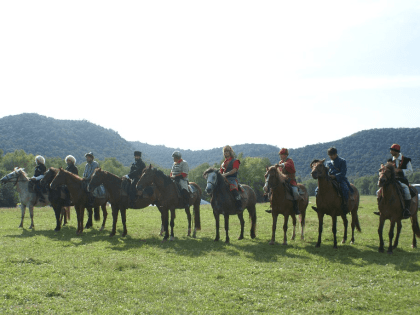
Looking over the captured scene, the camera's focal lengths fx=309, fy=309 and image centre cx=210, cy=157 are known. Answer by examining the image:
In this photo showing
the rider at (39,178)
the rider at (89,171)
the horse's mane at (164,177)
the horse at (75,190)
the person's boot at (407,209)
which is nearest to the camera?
the person's boot at (407,209)

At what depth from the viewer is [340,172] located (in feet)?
37.1

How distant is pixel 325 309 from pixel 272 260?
141 inches

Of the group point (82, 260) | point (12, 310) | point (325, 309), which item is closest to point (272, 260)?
point (325, 309)

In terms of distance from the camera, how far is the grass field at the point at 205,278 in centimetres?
600

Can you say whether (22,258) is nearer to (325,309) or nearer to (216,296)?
(216,296)

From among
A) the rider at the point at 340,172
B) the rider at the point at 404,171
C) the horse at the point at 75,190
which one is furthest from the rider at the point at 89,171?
the rider at the point at 404,171

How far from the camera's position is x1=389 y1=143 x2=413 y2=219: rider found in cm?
1034

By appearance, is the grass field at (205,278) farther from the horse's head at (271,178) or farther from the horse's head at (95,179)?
the horse's head at (95,179)

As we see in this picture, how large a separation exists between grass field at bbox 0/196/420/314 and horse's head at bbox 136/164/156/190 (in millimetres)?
2322

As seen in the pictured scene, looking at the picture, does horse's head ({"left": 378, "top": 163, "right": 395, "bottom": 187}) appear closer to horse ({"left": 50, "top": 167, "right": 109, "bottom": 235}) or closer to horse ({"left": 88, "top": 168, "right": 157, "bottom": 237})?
horse ({"left": 88, "top": 168, "right": 157, "bottom": 237})

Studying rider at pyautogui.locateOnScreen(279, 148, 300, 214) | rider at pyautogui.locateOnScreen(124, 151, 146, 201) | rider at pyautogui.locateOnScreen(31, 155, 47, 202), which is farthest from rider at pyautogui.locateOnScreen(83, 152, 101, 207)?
rider at pyautogui.locateOnScreen(279, 148, 300, 214)

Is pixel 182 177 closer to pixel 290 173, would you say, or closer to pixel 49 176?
pixel 290 173

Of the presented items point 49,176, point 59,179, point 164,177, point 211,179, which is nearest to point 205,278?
point 211,179

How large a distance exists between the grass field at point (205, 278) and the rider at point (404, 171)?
1.58 meters
